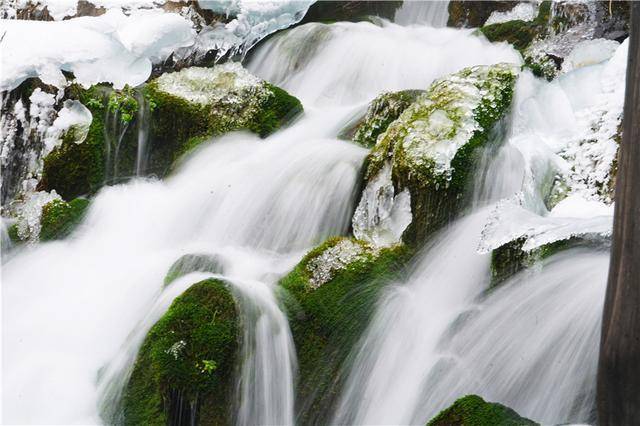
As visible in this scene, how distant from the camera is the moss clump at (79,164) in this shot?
6.25 metres

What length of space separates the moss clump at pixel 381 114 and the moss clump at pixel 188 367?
7.66 ft

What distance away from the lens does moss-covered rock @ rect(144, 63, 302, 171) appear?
6.54 m

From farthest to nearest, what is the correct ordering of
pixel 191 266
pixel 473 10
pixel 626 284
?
pixel 473 10 → pixel 191 266 → pixel 626 284

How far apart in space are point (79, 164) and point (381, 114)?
Answer: 2.55m

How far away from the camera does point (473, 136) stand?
490 centimetres

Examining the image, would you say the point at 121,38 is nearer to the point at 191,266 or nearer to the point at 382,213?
the point at 191,266

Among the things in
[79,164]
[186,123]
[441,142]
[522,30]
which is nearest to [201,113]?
[186,123]

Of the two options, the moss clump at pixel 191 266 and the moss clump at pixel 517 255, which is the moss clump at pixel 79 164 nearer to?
the moss clump at pixel 191 266

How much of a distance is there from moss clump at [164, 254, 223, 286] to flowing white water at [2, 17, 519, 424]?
94 mm

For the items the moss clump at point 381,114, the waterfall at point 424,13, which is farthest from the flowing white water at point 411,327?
the waterfall at point 424,13

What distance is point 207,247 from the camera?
5.37m

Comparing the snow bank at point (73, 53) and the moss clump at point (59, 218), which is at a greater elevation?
the snow bank at point (73, 53)

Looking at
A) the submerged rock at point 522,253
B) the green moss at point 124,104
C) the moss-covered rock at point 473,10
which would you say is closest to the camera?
the submerged rock at point 522,253

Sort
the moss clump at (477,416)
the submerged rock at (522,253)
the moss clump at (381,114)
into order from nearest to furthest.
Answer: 1. the moss clump at (477,416)
2. the submerged rock at (522,253)
3. the moss clump at (381,114)
